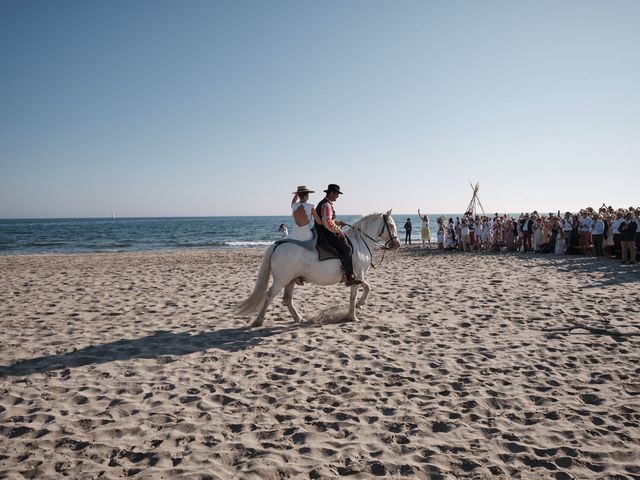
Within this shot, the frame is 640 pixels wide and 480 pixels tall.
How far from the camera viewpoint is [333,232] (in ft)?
22.4

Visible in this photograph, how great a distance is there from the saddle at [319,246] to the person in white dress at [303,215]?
0.08 m

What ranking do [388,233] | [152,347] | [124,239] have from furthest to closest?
[124,239] < [388,233] < [152,347]

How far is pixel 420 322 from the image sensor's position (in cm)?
719

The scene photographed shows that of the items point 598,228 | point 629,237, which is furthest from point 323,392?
point 598,228

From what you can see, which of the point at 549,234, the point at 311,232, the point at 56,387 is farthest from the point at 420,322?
the point at 549,234

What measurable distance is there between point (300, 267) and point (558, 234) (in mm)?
16079

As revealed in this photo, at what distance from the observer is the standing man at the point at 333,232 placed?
6734 millimetres

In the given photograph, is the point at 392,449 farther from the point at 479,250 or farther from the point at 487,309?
the point at 479,250

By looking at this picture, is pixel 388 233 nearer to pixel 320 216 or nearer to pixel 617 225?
pixel 320 216

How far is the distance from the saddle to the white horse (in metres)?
0.06

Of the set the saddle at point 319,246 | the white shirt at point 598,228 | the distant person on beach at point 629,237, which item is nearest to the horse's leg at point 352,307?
the saddle at point 319,246

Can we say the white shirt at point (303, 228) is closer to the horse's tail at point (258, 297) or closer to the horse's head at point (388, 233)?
the horse's tail at point (258, 297)

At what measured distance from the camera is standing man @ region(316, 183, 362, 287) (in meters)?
6.73

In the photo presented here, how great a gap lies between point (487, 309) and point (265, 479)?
253 inches
